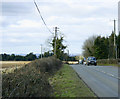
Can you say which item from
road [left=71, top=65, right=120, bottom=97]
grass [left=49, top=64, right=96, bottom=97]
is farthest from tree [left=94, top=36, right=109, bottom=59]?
grass [left=49, top=64, right=96, bottom=97]

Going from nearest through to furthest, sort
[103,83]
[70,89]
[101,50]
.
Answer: [70,89] < [103,83] < [101,50]

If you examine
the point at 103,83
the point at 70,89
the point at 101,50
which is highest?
the point at 101,50

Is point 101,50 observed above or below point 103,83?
above

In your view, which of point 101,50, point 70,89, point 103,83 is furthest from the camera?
point 101,50

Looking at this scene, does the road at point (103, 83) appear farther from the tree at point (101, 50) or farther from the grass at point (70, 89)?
the tree at point (101, 50)

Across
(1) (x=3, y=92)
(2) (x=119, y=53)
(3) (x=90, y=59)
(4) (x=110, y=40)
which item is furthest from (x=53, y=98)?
(4) (x=110, y=40)

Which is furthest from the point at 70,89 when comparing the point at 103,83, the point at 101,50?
the point at 101,50

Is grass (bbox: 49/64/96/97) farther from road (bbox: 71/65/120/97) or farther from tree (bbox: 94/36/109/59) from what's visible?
tree (bbox: 94/36/109/59)

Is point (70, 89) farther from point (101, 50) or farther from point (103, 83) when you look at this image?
point (101, 50)

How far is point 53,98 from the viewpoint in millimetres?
10125

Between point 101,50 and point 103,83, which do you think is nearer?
point 103,83

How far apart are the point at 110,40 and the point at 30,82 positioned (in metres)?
75.4

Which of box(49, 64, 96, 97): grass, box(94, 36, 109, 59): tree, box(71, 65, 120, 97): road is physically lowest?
box(71, 65, 120, 97): road

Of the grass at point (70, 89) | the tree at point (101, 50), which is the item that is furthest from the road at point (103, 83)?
the tree at point (101, 50)
